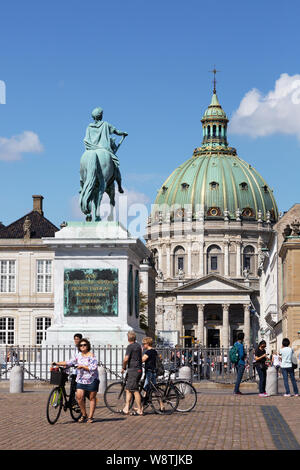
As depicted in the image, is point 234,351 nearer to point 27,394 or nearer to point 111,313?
point 111,313

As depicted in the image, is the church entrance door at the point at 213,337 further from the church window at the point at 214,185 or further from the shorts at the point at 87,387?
the shorts at the point at 87,387

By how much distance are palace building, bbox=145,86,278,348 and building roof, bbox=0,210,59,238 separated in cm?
8148

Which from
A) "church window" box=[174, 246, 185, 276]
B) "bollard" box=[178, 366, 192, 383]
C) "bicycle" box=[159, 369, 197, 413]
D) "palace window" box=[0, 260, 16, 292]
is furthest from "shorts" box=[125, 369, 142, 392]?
"church window" box=[174, 246, 185, 276]

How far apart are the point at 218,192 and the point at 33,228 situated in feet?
339

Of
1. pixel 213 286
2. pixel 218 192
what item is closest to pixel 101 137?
pixel 213 286

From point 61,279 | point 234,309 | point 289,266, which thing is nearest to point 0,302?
point 289,266

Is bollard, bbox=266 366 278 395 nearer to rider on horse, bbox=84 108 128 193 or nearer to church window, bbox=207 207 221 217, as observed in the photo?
rider on horse, bbox=84 108 128 193

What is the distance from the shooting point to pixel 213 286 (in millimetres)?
151000

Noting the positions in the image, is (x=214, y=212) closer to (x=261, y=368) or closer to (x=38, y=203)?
(x=38, y=203)

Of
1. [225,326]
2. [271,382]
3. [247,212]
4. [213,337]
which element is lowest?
[271,382]

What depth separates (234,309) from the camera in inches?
6112

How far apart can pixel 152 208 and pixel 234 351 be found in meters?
154

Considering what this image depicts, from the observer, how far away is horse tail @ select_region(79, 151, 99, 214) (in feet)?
91.6

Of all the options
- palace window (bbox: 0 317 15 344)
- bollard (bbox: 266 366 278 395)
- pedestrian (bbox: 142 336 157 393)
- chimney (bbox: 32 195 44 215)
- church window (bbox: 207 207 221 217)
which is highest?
church window (bbox: 207 207 221 217)
